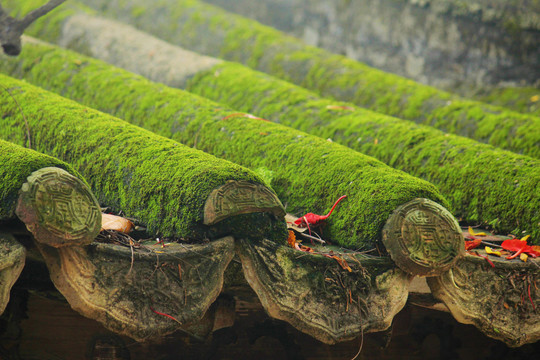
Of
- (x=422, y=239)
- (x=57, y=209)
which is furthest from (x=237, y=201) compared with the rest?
(x=422, y=239)

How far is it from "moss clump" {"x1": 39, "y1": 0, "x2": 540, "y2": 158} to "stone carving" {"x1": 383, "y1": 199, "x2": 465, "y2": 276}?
2.40 meters

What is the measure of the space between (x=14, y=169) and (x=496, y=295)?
95.6 inches

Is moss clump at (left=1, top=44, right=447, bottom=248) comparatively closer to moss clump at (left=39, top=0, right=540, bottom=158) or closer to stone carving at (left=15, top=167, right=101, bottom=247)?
stone carving at (left=15, top=167, right=101, bottom=247)

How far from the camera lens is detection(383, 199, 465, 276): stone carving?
296cm

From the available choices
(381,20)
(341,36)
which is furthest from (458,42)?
(341,36)

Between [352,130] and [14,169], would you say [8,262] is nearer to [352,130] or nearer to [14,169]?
[14,169]

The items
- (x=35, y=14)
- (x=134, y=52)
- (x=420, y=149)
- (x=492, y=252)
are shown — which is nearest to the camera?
(x=492, y=252)

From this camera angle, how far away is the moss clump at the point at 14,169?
2.43m

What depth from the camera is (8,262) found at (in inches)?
93.4

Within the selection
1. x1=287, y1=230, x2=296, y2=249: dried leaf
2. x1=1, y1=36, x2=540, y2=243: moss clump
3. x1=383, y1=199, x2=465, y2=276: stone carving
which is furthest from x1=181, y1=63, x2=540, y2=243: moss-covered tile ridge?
x1=287, y1=230, x2=296, y2=249: dried leaf

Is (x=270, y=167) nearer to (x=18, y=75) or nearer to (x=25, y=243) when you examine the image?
(x=25, y=243)

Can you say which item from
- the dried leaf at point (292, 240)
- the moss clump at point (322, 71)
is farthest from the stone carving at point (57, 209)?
the moss clump at point (322, 71)

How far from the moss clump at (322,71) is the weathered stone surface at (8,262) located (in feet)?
13.4

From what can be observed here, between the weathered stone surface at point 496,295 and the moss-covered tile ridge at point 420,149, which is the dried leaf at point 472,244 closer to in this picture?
the weathered stone surface at point 496,295
